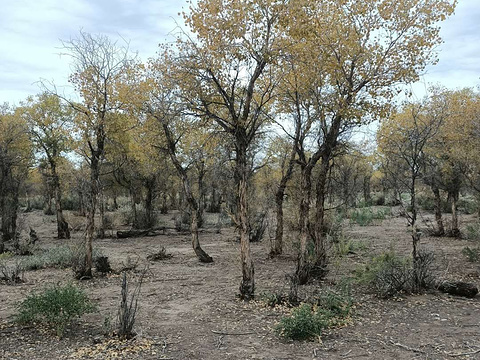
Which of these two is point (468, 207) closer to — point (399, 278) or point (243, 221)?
point (399, 278)

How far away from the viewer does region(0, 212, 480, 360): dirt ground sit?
5.96m

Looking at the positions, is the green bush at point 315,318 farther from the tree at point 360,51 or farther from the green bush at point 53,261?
the green bush at point 53,261

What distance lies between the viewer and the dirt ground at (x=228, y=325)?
5961 millimetres

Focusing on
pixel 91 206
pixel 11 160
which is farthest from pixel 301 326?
pixel 11 160

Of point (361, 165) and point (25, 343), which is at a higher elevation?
point (361, 165)

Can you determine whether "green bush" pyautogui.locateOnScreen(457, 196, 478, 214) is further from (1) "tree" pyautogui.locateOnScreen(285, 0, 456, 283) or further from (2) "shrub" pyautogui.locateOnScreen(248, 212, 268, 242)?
(1) "tree" pyautogui.locateOnScreen(285, 0, 456, 283)

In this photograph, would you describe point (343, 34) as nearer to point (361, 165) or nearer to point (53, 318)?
point (53, 318)

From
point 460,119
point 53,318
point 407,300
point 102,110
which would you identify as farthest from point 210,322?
point 460,119

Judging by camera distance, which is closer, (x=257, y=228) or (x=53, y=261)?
(x=53, y=261)

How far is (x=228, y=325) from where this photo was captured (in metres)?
7.37

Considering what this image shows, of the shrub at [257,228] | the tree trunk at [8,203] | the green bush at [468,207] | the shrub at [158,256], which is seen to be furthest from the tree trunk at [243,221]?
the green bush at [468,207]

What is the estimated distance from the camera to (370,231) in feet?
72.6

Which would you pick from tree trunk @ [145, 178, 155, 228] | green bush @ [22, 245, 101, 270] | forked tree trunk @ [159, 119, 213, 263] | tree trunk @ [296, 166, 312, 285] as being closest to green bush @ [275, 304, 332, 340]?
tree trunk @ [296, 166, 312, 285]

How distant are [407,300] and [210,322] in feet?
14.2
